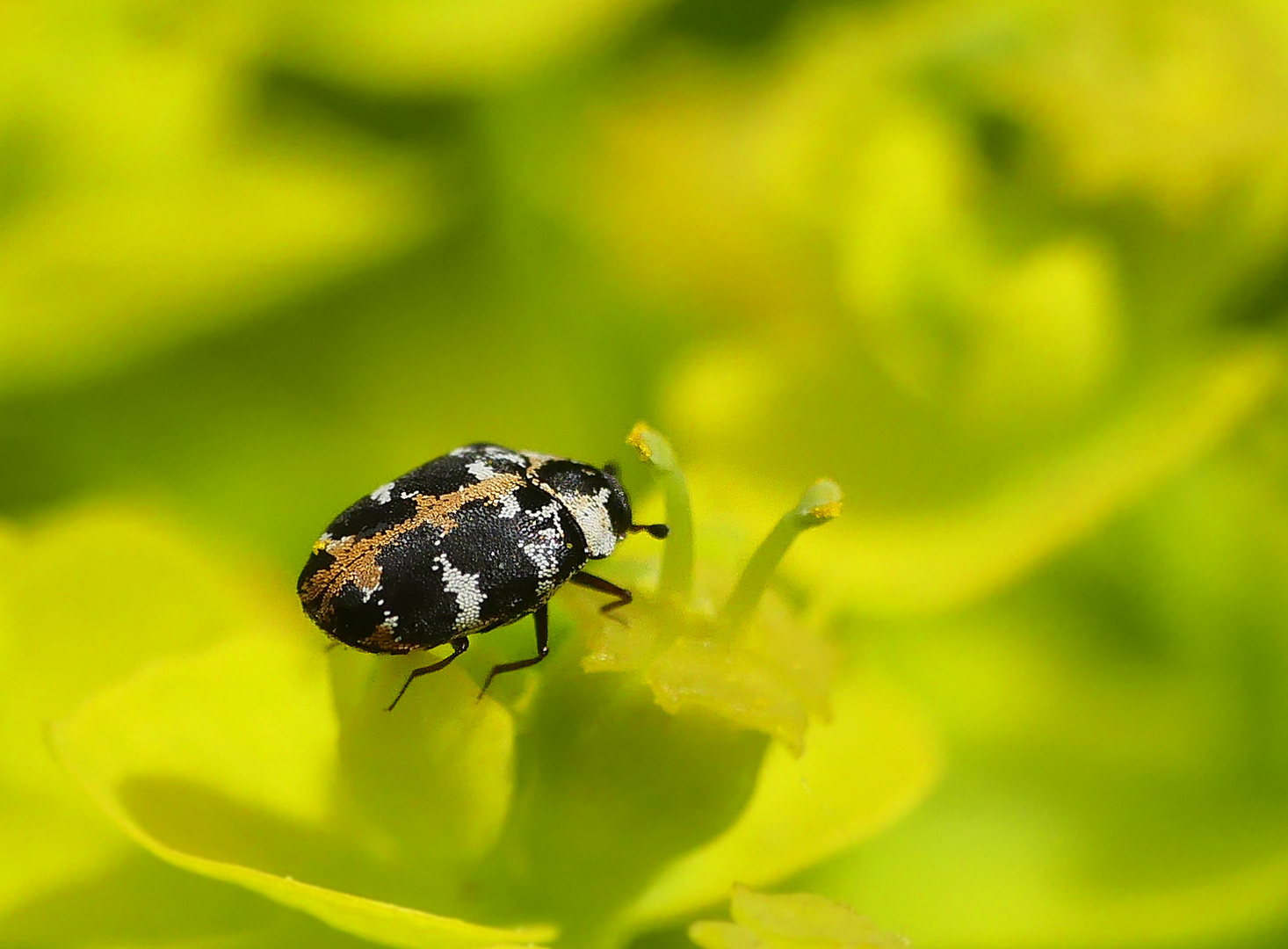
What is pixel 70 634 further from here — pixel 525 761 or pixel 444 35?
pixel 444 35

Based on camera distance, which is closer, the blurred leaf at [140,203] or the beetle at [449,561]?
the beetle at [449,561]

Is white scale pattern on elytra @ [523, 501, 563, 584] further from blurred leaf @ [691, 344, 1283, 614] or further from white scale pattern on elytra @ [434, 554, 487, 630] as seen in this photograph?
blurred leaf @ [691, 344, 1283, 614]

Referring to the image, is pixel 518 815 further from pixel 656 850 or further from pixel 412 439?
pixel 412 439

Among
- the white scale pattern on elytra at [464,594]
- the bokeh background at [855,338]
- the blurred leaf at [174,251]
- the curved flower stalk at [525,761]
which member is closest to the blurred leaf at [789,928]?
the curved flower stalk at [525,761]

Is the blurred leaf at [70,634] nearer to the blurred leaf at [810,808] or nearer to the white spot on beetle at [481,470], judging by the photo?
the white spot on beetle at [481,470]

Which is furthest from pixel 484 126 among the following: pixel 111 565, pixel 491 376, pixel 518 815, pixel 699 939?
pixel 699 939

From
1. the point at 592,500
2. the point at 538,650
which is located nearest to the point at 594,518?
the point at 592,500
